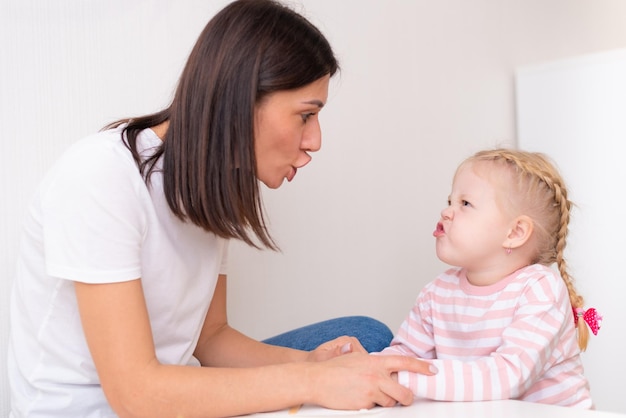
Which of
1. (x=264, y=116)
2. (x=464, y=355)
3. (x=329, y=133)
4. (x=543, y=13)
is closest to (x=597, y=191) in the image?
(x=543, y=13)

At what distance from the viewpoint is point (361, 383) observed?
0.99 metres

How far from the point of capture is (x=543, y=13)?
258cm

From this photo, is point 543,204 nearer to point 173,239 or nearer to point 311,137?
point 311,137

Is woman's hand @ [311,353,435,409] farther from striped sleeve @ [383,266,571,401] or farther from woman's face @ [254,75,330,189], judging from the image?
woman's face @ [254,75,330,189]

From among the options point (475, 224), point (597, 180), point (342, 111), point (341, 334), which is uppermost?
point (342, 111)

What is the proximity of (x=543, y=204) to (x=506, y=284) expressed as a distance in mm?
158

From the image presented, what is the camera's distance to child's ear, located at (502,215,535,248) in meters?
1.25

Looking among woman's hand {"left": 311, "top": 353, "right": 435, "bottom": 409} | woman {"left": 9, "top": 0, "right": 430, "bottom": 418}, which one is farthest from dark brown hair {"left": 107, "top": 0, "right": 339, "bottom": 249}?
woman's hand {"left": 311, "top": 353, "right": 435, "bottom": 409}

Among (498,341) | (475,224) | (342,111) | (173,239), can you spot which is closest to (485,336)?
(498,341)

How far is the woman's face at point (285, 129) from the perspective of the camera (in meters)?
1.09

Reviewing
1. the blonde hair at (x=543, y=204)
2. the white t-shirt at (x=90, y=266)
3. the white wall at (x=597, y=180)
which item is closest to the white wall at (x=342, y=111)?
the white wall at (x=597, y=180)

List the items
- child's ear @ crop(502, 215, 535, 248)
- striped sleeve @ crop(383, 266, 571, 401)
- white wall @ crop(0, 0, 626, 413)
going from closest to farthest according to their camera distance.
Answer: striped sleeve @ crop(383, 266, 571, 401), child's ear @ crop(502, 215, 535, 248), white wall @ crop(0, 0, 626, 413)

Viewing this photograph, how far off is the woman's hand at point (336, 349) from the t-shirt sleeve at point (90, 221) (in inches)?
15.1

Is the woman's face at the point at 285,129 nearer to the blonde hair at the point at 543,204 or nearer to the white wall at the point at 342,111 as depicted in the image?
the blonde hair at the point at 543,204
